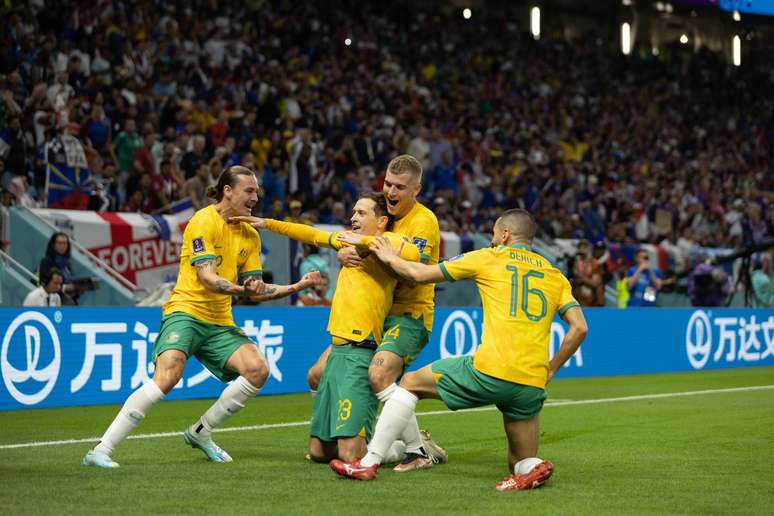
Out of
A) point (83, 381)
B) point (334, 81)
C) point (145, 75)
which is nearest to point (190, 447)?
point (83, 381)

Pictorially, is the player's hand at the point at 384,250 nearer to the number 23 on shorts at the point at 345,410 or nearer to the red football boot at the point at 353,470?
the number 23 on shorts at the point at 345,410

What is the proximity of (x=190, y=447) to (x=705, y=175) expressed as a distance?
26148 millimetres

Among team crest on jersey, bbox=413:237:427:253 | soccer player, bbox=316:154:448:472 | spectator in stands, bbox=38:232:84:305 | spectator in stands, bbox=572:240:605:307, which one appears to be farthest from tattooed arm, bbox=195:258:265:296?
spectator in stands, bbox=572:240:605:307

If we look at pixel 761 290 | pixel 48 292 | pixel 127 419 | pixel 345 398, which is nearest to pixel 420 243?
pixel 345 398

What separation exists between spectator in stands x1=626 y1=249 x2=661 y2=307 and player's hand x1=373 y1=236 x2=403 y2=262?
50.2 ft

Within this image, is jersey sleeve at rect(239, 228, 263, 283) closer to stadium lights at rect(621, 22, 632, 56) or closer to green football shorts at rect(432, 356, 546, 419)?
green football shorts at rect(432, 356, 546, 419)

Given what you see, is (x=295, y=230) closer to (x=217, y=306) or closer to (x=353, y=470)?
(x=217, y=306)

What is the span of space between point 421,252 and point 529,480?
174 centimetres

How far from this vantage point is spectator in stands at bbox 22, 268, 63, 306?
14.1 meters

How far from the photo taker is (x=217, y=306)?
8.64 meters

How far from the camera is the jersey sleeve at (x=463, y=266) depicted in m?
7.49

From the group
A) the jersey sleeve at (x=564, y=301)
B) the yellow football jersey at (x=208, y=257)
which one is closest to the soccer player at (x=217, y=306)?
the yellow football jersey at (x=208, y=257)

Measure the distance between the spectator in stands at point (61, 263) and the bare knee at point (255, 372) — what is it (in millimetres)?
6703

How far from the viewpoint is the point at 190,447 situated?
947 cm
